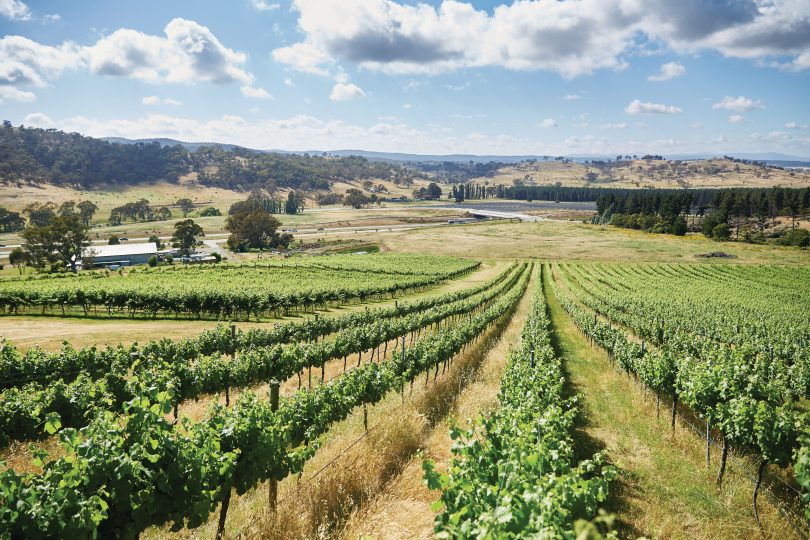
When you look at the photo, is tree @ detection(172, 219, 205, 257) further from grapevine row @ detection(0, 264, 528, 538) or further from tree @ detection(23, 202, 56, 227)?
grapevine row @ detection(0, 264, 528, 538)

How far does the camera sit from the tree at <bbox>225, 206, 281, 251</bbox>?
122250mm

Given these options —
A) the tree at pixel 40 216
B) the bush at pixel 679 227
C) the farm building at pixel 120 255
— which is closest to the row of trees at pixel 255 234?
the farm building at pixel 120 255

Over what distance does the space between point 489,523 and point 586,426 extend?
1355cm

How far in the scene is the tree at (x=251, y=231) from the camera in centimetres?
12225

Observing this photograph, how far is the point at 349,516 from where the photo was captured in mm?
10141

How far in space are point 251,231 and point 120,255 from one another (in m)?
32.0

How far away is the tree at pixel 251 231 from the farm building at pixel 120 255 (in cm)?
2060

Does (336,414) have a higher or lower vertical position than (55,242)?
higher

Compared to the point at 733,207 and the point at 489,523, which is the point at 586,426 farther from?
the point at 733,207

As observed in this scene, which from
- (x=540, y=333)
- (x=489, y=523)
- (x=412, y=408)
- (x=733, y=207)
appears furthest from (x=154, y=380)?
(x=733, y=207)

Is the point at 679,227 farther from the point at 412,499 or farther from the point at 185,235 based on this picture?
the point at 412,499

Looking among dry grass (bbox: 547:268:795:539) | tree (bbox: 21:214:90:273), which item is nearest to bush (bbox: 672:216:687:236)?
dry grass (bbox: 547:268:795:539)

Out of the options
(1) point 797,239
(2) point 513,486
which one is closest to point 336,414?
(2) point 513,486

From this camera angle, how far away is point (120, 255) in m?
103
